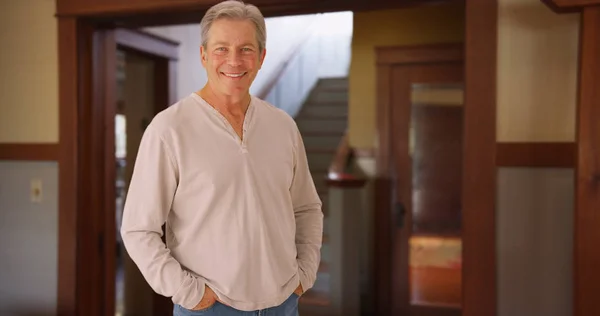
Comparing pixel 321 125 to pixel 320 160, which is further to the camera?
pixel 321 125

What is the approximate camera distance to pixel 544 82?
1805 mm

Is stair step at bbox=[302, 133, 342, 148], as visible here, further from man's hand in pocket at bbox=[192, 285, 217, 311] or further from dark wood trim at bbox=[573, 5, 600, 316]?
man's hand in pocket at bbox=[192, 285, 217, 311]

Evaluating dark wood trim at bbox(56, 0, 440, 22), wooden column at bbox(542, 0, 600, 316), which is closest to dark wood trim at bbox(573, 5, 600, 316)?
wooden column at bbox(542, 0, 600, 316)

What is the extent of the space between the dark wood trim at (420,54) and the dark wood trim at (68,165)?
2208mm

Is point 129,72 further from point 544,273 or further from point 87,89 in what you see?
point 544,273

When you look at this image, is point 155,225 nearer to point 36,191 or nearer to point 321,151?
point 36,191

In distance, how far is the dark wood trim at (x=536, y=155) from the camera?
178 centimetres

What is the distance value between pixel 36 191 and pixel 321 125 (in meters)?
3.81

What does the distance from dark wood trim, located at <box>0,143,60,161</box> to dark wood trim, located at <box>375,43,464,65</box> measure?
7.69ft

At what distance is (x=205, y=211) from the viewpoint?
1.25 m

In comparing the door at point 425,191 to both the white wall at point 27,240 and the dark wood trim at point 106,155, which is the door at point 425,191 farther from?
the white wall at point 27,240

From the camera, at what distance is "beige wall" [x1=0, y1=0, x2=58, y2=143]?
2.36 metres

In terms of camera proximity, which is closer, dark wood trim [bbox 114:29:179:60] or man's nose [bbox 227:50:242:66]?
man's nose [bbox 227:50:242:66]

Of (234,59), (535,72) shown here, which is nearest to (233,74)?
(234,59)
